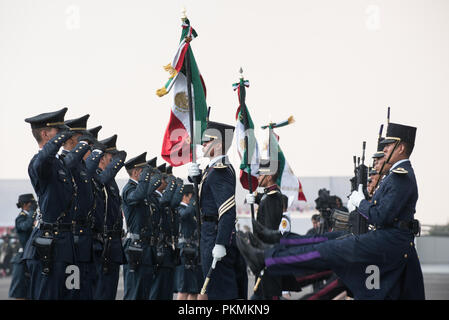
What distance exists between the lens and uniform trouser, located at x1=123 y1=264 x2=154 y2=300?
11467 millimetres

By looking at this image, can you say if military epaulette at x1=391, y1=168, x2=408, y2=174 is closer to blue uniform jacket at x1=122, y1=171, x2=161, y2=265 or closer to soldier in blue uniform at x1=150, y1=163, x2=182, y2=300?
blue uniform jacket at x1=122, y1=171, x2=161, y2=265

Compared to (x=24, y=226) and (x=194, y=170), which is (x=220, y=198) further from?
(x=24, y=226)

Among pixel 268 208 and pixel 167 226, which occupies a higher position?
pixel 268 208

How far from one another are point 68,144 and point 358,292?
418cm

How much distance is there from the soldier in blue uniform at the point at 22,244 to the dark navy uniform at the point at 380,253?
5813 millimetres

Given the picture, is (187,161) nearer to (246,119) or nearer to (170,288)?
(246,119)

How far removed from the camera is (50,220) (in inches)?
305

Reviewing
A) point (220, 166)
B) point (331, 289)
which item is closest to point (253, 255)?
point (331, 289)

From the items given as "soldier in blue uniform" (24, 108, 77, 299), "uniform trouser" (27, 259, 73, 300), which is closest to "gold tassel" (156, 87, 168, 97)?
"soldier in blue uniform" (24, 108, 77, 299)

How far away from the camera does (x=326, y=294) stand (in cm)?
736

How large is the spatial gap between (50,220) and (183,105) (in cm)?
257

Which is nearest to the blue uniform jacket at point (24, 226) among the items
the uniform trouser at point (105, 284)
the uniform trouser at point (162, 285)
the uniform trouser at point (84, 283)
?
the uniform trouser at point (162, 285)
